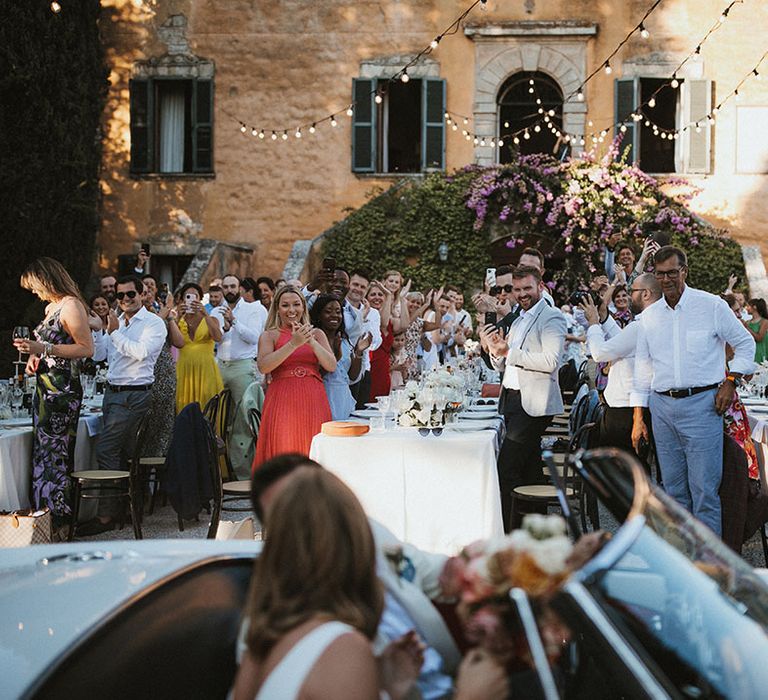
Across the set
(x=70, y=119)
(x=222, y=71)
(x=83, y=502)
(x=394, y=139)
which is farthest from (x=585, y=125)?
(x=83, y=502)

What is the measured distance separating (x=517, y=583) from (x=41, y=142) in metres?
16.6

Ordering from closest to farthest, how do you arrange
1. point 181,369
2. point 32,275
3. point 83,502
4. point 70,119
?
point 32,275 → point 83,502 → point 181,369 → point 70,119

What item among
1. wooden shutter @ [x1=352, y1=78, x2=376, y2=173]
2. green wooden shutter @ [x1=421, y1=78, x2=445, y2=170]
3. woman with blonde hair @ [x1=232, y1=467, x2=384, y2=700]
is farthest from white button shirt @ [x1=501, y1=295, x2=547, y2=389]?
wooden shutter @ [x1=352, y1=78, x2=376, y2=173]

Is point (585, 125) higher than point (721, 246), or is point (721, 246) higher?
point (585, 125)

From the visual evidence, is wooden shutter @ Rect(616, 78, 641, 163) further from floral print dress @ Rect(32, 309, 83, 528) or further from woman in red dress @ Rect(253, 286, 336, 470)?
floral print dress @ Rect(32, 309, 83, 528)

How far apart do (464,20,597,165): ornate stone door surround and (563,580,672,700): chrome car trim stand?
18465 millimetres

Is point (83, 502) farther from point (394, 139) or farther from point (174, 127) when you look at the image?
point (394, 139)

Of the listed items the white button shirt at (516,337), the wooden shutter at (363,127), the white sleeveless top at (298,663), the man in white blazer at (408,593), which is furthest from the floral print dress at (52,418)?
the wooden shutter at (363,127)

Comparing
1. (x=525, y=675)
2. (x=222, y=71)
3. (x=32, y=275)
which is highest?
(x=222, y=71)

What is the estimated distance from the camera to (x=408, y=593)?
8.52ft

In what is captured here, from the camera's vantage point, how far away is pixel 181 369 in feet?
32.3

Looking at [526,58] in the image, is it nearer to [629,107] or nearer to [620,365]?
[629,107]

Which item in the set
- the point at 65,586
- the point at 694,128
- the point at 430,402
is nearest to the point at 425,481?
the point at 430,402

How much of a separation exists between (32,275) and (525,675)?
602 centimetres
